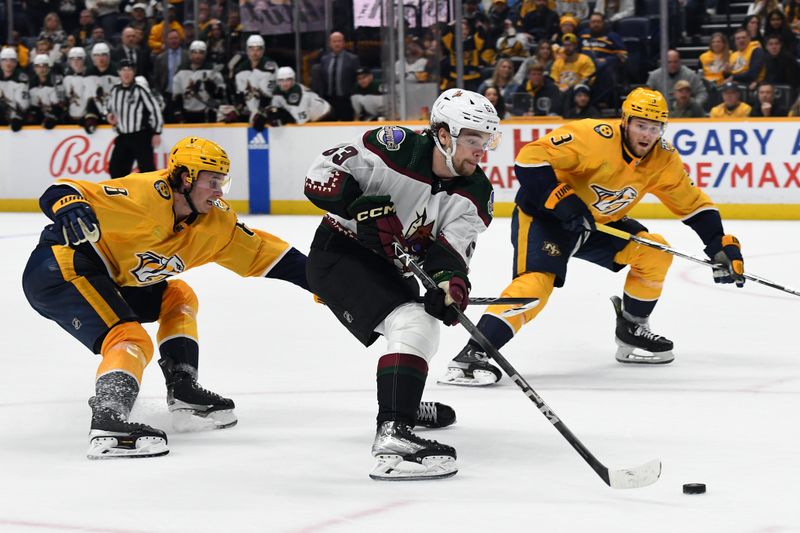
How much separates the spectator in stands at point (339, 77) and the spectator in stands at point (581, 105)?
201cm

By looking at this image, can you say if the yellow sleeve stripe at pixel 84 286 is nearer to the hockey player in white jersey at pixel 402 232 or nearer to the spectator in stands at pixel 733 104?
the hockey player in white jersey at pixel 402 232

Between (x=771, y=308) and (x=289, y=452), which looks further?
(x=771, y=308)

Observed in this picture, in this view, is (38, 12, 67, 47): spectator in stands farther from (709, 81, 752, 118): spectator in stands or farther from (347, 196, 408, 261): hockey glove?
→ (347, 196, 408, 261): hockey glove

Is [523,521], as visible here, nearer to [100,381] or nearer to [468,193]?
[468,193]

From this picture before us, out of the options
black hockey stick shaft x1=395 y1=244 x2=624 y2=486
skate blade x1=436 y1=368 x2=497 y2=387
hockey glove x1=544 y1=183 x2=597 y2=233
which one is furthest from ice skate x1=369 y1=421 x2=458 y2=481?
hockey glove x1=544 y1=183 x2=597 y2=233

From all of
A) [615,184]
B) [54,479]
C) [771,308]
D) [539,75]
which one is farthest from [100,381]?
[539,75]

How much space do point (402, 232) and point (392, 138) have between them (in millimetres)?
276

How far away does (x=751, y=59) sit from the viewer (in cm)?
1013

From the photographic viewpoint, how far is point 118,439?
3646 millimetres

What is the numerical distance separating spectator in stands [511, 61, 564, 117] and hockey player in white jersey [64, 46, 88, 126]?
4.14m

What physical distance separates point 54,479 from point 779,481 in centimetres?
186

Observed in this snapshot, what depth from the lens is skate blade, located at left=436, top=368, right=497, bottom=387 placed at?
4730mm

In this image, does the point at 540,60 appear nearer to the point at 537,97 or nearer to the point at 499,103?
the point at 537,97

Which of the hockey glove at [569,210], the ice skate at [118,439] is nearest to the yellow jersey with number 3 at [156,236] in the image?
the ice skate at [118,439]
